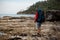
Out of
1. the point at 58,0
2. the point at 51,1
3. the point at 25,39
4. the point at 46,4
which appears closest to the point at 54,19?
the point at 58,0

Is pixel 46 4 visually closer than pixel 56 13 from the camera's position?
No

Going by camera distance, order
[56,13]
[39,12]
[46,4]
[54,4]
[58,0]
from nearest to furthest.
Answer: [39,12]
[56,13]
[58,0]
[54,4]
[46,4]

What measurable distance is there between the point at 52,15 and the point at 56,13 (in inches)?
39.3

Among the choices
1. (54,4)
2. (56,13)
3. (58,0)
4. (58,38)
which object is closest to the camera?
(58,38)

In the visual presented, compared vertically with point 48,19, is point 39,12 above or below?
above

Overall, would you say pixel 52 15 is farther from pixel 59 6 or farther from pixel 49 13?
pixel 59 6

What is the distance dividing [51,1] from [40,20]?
1877 cm

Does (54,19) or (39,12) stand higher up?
(39,12)

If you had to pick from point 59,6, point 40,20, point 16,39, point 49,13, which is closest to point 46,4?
point 59,6

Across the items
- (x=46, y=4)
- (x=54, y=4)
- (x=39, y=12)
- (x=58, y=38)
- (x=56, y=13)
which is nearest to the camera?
(x=58, y=38)

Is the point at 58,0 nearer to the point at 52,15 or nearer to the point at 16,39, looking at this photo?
the point at 52,15

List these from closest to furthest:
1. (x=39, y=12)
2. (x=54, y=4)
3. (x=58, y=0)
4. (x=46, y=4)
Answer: (x=39, y=12), (x=58, y=0), (x=54, y=4), (x=46, y=4)

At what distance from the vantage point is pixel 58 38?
1298 centimetres

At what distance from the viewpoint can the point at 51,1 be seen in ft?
111
